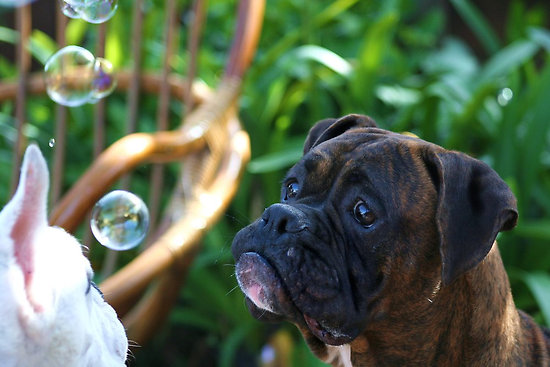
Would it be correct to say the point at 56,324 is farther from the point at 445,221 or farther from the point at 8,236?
the point at 445,221

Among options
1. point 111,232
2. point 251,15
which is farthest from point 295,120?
point 111,232

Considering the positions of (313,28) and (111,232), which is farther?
(313,28)

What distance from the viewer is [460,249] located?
1.66 meters

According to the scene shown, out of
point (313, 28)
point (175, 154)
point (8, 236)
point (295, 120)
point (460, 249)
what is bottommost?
point (295, 120)

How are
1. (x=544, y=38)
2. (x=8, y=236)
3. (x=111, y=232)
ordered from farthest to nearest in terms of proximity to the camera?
(x=544, y=38) < (x=111, y=232) < (x=8, y=236)

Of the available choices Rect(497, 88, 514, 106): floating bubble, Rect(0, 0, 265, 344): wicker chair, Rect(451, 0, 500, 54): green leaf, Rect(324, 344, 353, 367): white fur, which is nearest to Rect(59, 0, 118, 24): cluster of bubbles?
Rect(0, 0, 265, 344): wicker chair

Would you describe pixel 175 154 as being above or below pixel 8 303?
below

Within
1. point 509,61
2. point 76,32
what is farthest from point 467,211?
point 76,32

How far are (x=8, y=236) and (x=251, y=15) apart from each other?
7.13ft

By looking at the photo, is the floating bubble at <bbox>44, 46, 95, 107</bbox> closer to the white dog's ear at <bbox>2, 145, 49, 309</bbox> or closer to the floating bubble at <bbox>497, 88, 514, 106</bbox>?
the white dog's ear at <bbox>2, 145, 49, 309</bbox>

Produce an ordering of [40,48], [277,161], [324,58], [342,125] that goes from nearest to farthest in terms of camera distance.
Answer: [342,125], [277,161], [324,58], [40,48]

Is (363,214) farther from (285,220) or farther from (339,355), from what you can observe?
(339,355)

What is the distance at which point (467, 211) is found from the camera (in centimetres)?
171

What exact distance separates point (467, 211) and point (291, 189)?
451mm
